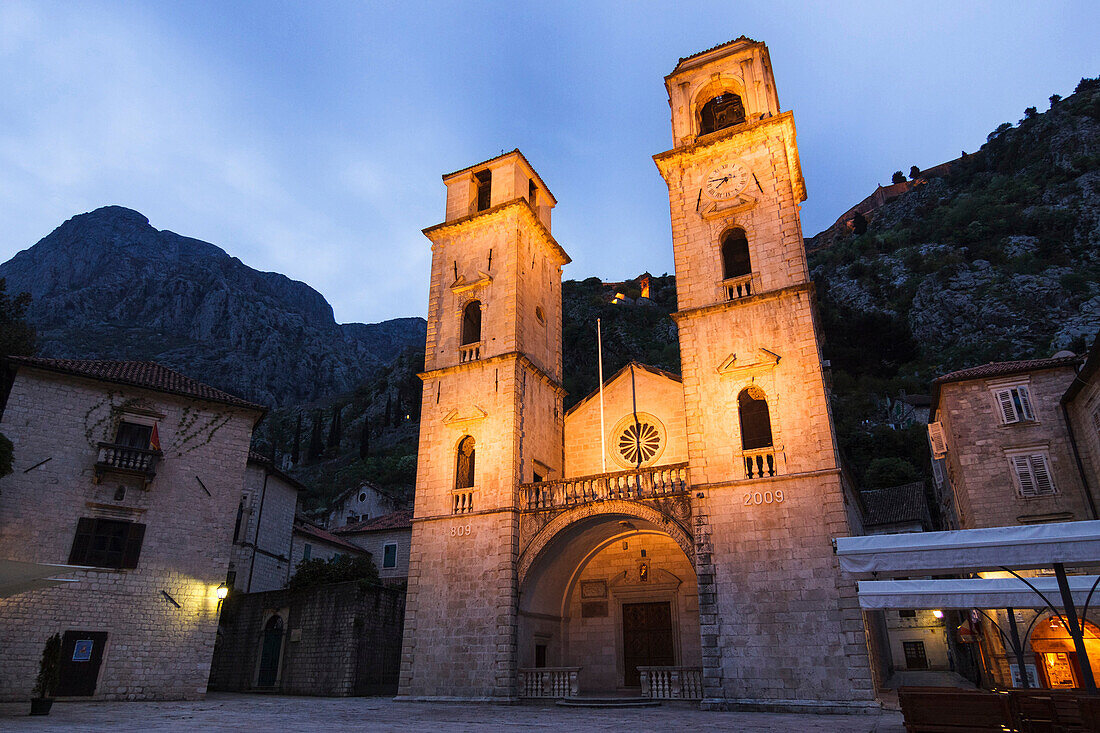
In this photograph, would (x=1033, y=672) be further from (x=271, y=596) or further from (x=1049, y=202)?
(x=1049, y=202)

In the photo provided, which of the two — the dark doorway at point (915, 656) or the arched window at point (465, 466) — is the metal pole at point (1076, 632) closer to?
the arched window at point (465, 466)

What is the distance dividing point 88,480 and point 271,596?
7.62 m

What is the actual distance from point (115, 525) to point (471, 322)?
39.4 feet

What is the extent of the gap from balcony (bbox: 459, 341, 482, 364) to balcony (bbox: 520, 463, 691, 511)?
4.73 m

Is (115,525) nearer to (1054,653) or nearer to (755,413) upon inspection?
(755,413)

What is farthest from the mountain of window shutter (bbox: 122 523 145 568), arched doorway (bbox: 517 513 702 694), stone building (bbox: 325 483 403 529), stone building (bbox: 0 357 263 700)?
arched doorway (bbox: 517 513 702 694)

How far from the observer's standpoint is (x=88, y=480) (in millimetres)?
17906

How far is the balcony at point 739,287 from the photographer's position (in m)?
17.5

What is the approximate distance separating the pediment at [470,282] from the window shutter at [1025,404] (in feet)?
57.9

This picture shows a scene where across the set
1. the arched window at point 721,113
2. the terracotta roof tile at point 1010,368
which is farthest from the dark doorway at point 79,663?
the terracotta roof tile at point 1010,368

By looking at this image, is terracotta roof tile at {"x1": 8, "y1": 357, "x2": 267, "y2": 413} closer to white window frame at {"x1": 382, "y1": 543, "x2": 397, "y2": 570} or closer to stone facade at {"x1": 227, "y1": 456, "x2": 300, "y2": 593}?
stone facade at {"x1": 227, "y1": 456, "x2": 300, "y2": 593}

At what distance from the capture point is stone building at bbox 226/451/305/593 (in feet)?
84.4

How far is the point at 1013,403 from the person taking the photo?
2075 cm

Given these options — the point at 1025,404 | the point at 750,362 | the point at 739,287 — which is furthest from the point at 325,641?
the point at 1025,404
